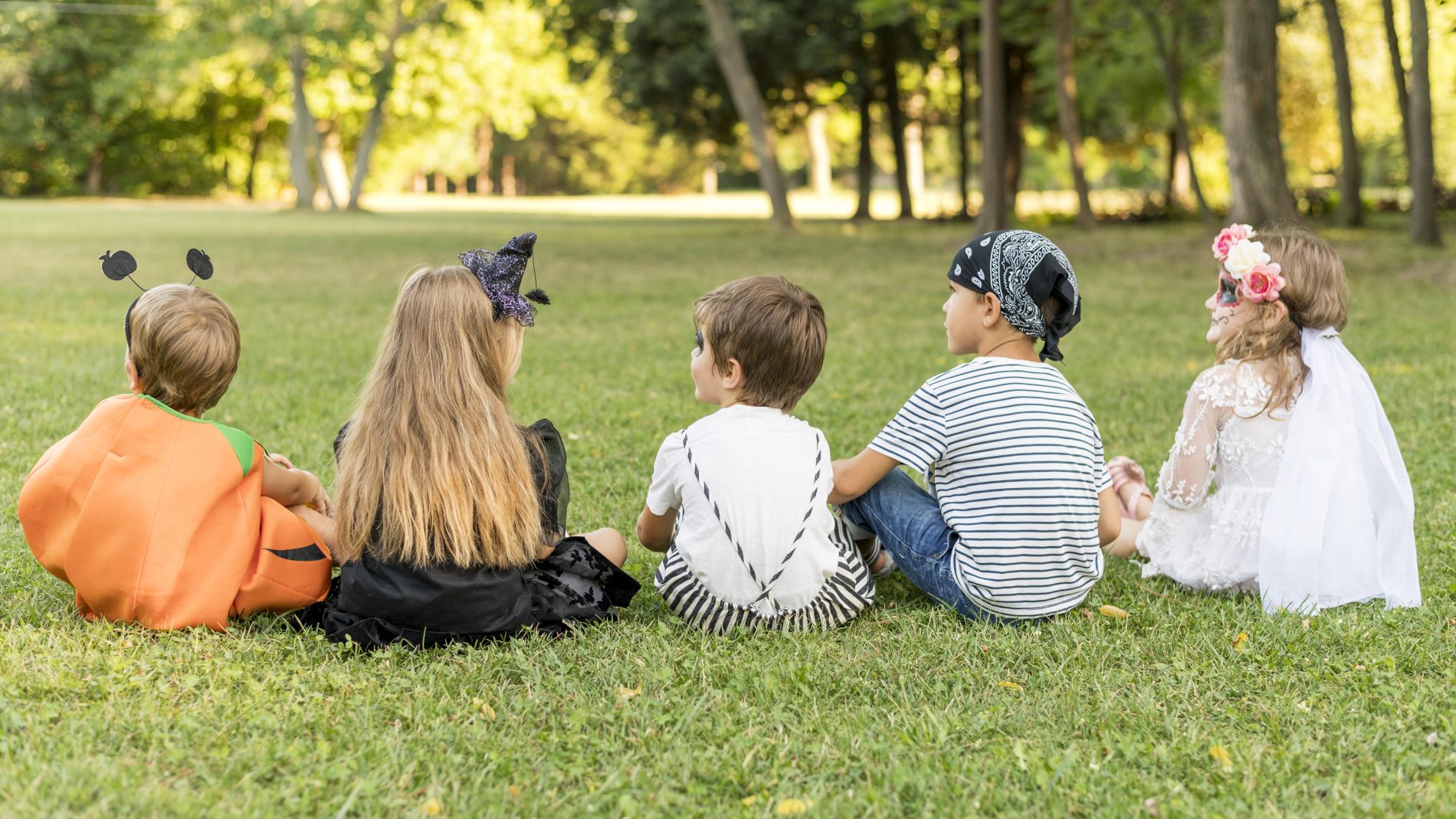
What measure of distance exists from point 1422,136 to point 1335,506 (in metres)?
13.7

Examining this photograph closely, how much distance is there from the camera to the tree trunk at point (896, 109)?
3039cm

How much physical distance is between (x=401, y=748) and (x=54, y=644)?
1.18 metres

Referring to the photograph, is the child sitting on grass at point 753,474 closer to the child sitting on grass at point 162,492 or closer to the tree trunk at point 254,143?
the child sitting on grass at point 162,492

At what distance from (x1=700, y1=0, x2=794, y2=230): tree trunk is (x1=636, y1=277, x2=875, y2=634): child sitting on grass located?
21.0m

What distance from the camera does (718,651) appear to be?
3.39 meters

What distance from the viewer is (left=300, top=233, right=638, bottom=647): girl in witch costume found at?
3.24 meters

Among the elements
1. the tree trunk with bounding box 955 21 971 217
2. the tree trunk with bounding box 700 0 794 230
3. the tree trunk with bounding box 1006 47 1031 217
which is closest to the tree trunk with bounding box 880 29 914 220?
the tree trunk with bounding box 955 21 971 217

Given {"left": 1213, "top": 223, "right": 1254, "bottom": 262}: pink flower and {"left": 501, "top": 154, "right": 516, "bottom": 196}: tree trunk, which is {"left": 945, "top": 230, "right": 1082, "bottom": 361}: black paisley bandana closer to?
{"left": 1213, "top": 223, "right": 1254, "bottom": 262}: pink flower

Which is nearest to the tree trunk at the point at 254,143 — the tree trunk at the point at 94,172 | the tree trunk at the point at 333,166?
the tree trunk at the point at 333,166

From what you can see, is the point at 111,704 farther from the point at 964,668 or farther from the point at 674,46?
the point at 674,46

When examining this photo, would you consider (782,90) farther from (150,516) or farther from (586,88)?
(150,516)

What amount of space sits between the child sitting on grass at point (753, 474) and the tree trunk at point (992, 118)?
48.1 feet

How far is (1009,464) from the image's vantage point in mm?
3477

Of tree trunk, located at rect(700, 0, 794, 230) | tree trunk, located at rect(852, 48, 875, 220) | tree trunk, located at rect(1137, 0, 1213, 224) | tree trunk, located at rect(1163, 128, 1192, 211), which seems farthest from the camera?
tree trunk, located at rect(852, 48, 875, 220)
